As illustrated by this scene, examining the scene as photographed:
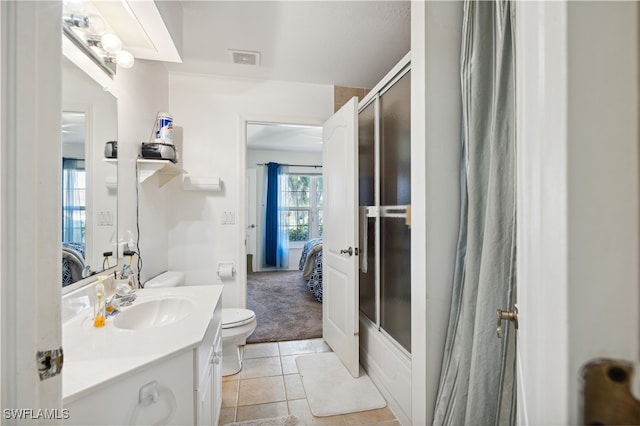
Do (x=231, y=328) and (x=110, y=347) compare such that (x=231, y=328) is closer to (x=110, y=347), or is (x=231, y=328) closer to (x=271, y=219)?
(x=110, y=347)

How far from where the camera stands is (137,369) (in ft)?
2.75

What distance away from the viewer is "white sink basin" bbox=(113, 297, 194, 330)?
1350 mm

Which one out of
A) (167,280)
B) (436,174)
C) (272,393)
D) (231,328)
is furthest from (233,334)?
(436,174)

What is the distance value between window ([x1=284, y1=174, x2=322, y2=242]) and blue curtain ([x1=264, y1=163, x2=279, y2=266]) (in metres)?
0.28

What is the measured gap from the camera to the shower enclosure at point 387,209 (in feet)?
5.70

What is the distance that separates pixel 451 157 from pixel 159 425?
1407 mm

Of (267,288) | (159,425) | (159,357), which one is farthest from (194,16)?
(267,288)

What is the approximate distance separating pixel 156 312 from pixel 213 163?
154 centimetres

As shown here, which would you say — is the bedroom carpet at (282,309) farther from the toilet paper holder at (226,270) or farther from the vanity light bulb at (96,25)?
the vanity light bulb at (96,25)

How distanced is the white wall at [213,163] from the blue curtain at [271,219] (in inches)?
126

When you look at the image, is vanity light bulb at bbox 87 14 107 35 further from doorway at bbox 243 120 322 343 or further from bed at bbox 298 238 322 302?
doorway at bbox 243 120 322 343

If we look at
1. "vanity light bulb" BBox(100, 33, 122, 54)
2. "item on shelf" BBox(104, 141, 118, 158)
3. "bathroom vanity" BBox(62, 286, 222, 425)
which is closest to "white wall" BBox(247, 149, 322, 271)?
"item on shelf" BBox(104, 141, 118, 158)

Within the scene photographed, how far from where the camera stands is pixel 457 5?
119cm

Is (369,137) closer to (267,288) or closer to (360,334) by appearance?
(360,334)
